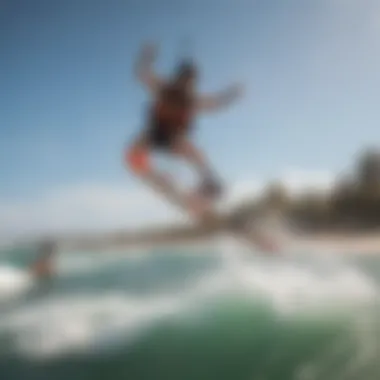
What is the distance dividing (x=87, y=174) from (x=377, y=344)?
72 centimetres

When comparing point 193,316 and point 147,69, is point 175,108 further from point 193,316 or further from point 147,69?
point 193,316

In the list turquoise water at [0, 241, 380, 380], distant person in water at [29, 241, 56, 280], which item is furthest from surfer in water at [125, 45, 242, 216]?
distant person in water at [29, 241, 56, 280]

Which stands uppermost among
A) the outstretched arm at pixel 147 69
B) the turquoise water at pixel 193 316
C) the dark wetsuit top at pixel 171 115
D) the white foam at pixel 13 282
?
the outstretched arm at pixel 147 69

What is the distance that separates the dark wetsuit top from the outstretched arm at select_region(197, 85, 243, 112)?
24 mm

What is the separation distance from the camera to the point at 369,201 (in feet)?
5.00

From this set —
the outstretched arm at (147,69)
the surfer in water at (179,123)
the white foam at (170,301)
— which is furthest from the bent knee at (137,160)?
the white foam at (170,301)

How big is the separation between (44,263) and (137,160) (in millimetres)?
311

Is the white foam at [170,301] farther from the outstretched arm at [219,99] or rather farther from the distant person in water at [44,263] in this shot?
the outstretched arm at [219,99]

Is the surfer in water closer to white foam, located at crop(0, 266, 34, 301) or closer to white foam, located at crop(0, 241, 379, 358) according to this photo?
white foam, located at crop(0, 241, 379, 358)

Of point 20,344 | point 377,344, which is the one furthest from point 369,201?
point 20,344

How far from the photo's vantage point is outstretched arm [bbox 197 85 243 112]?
62.3 inches

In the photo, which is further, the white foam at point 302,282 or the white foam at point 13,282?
the white foam at point 13,282

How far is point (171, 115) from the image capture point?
1.57 meters

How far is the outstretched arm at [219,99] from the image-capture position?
1.58 metres
